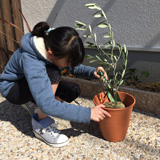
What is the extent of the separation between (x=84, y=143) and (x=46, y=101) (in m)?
0.53

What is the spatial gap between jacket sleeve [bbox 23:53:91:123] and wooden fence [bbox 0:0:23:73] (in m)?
1.95

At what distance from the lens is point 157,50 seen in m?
1.95

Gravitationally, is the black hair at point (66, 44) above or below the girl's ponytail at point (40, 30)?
below

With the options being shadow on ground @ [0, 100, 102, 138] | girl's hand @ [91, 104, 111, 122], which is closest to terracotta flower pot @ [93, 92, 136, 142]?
girl's hand @ [91, 104, 111, 122]

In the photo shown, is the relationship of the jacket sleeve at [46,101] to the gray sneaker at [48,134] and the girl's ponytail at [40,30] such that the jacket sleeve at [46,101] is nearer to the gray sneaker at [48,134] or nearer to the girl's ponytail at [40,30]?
the girl's ponytail at [40,30]

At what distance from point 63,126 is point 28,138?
329mm

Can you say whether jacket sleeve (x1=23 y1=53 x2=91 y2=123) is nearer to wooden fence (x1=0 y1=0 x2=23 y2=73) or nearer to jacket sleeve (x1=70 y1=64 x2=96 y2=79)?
jacket sleeve (x1=70 y1=64 x2=96 y2=79)

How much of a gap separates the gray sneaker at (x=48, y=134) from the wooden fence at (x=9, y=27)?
1.92 m

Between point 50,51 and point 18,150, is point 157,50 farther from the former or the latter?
point 18,150

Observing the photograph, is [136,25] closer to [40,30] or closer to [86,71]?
[86,71]

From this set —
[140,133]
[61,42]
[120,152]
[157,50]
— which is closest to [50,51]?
[61,42]

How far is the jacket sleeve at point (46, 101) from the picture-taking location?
109cm

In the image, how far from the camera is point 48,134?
4.56ft

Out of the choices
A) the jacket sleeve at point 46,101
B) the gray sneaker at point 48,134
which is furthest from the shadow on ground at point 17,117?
the jacket sleeve at point 46,101
